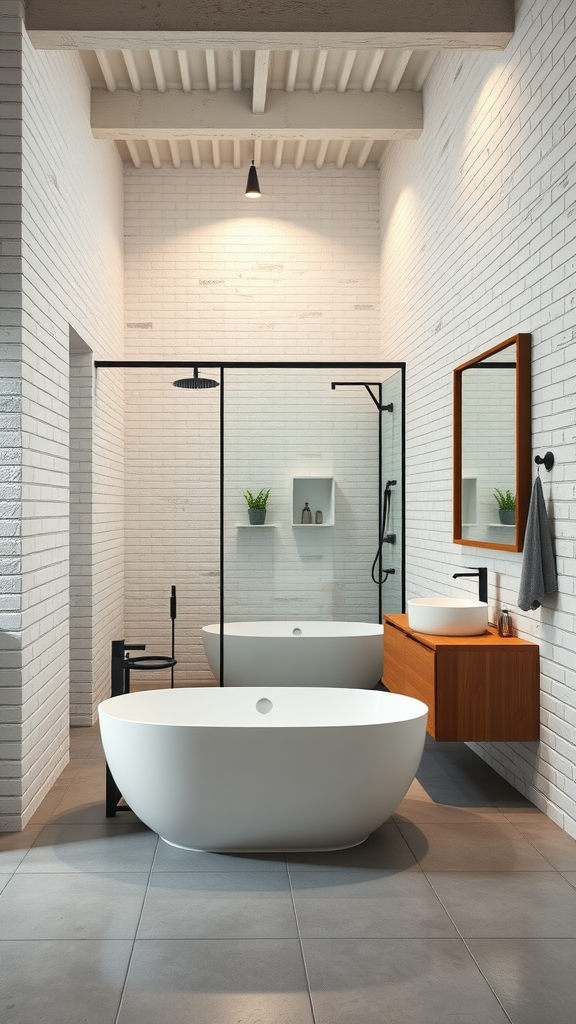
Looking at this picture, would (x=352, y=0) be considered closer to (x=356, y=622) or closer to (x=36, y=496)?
(x=36, y=496)

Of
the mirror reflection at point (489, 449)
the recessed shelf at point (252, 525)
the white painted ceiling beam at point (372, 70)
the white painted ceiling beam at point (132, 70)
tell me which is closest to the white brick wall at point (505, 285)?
the mirror reflection at point (489, 449)

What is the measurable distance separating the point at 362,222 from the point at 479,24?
348 cm

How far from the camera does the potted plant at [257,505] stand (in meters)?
5.79

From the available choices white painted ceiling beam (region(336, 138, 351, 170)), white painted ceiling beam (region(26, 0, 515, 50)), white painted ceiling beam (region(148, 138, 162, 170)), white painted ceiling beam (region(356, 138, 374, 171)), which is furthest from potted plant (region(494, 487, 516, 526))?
white painted ceiling beam (region(148, 138, 162, 170))

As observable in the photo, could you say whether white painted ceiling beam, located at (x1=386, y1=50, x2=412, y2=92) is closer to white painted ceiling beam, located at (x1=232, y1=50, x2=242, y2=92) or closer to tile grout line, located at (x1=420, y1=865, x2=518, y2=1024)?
white painted ceiling beam, located at (x1=232, y1=50, x2=242, y2=92)

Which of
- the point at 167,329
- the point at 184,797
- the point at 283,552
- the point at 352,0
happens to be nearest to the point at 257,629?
the point at 283,552

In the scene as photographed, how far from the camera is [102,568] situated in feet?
19.0

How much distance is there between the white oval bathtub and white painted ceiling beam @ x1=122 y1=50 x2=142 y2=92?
11.9 ft

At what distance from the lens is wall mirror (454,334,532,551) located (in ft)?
12.9

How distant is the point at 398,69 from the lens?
5.71 metres

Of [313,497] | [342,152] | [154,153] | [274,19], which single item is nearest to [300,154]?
[342,152]

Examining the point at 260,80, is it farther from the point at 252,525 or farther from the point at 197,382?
the point at 252,525

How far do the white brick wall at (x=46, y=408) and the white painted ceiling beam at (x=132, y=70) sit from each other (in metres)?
0.30

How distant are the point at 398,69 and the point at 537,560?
374cm
